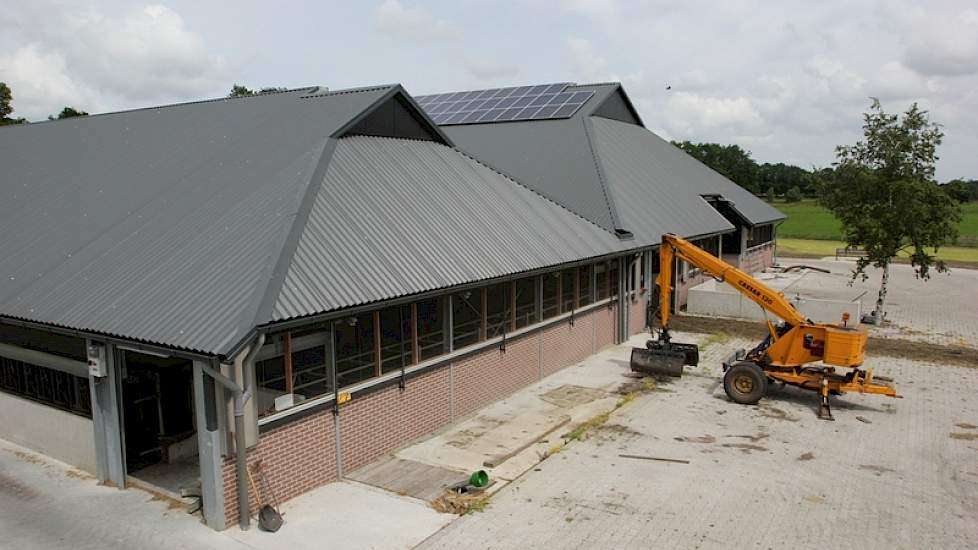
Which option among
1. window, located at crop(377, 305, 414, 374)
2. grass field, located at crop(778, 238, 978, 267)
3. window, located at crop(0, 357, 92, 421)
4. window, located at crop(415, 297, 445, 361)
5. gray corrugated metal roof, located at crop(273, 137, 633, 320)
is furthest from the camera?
grass field, located at crop(778, 238, 978, 267)

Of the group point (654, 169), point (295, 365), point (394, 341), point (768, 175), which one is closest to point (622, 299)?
point (654, 169)

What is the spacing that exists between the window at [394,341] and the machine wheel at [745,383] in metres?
7.39

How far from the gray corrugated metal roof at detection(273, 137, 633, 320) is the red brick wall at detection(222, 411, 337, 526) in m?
2.02

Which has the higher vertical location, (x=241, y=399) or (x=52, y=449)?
(x=241, y=399)

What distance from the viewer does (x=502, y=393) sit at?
1630cm

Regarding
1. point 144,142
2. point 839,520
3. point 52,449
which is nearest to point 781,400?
point 839,520

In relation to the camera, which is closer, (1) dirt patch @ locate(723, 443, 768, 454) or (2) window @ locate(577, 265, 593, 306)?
(1) dirt patch @ locate(723, 443, 768, 454)

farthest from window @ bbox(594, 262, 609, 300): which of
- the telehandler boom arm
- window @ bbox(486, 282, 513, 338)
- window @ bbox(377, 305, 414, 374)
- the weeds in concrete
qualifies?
window @ bbox(377, 305, 414, 374)

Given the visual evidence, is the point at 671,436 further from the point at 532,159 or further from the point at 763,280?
the point at 763,280

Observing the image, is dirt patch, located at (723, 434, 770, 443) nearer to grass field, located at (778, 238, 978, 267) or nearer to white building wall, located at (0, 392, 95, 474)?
A: white building wall, located at (0, 392, 95, 474)

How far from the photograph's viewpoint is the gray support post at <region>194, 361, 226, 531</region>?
384 inches

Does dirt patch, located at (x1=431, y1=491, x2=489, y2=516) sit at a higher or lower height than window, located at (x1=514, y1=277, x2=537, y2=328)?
lower

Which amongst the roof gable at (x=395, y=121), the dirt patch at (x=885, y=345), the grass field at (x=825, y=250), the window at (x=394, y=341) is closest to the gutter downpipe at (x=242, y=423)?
the window at (x=394, y=341)

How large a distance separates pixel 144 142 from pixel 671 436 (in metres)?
14.4
